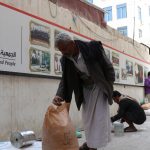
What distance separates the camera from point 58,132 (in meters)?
3.73

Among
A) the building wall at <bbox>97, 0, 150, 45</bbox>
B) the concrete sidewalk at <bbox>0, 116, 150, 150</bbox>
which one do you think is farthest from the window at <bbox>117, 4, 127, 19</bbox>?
the concrete sidewalk at <bbox>0, 116, 150, 150</bbox>

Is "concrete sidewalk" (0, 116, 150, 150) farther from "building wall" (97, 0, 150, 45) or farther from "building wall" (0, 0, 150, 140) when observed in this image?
"building wall" (97, 0, 150, 45)

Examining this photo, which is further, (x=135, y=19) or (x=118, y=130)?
(x=135, y=19)

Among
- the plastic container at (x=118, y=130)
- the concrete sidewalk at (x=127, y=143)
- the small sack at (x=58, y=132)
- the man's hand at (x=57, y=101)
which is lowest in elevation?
the concrete sidewalk at (x=127, y=143)

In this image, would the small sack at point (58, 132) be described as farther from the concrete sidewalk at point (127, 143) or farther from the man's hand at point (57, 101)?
the concrete sidewalk at point (127, 143)

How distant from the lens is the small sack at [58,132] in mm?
3738

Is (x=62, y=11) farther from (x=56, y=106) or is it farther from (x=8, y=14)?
(x=56, y=106)

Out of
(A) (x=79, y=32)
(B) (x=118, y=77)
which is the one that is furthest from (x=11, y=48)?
(B) (x=118, y=77)

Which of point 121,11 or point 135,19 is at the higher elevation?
point 121,11

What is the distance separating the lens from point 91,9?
1002cm

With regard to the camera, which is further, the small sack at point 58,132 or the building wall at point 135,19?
the building wall at point 135,19

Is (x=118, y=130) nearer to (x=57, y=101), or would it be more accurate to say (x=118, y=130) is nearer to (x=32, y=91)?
(x=32, y=91)

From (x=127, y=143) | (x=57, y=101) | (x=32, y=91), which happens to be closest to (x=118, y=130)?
(x=127, y=143)

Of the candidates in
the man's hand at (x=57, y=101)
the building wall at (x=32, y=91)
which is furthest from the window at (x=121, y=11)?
the man's hand at (x=57, y=101)
